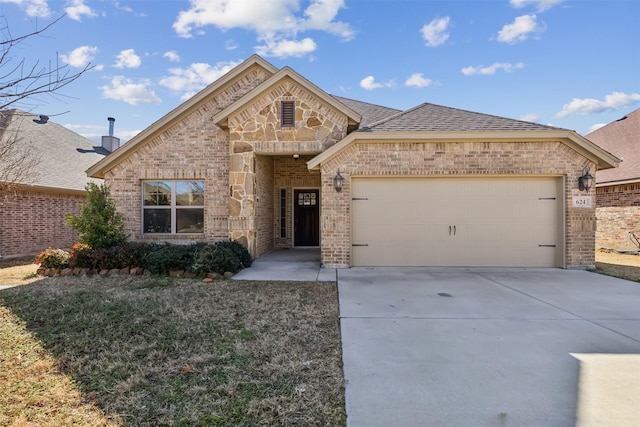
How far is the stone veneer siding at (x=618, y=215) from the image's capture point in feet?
42.7

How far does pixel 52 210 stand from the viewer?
13023mm

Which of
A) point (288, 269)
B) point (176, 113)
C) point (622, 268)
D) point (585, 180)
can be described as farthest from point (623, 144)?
point (176, 113)

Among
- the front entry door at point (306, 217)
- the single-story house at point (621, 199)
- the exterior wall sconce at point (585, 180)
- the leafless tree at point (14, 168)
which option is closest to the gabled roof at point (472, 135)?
the exterior wall sconce at point (585, 180)

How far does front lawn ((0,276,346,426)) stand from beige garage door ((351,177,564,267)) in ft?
11.1

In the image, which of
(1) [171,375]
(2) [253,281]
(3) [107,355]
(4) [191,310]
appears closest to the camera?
(1) [171,375]

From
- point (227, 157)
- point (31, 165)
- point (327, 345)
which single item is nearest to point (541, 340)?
point (327, 345)

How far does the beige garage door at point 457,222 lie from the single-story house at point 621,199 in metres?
7.29

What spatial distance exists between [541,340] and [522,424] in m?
1.98

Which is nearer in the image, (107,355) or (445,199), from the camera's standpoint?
(107,355)

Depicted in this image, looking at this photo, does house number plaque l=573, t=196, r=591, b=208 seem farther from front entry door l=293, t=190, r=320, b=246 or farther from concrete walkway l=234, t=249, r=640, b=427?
front entry door l=293, t=190, r=320, b=246

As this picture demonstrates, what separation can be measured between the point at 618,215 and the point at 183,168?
17393 millimetres

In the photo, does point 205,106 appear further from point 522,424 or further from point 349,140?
point 522,424

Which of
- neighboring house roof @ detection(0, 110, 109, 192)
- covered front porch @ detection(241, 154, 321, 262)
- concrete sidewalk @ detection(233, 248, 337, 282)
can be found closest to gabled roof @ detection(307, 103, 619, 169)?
concrete sidewalk @ detection(233, 248, 337, 282)

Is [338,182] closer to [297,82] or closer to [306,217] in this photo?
[297,82]
